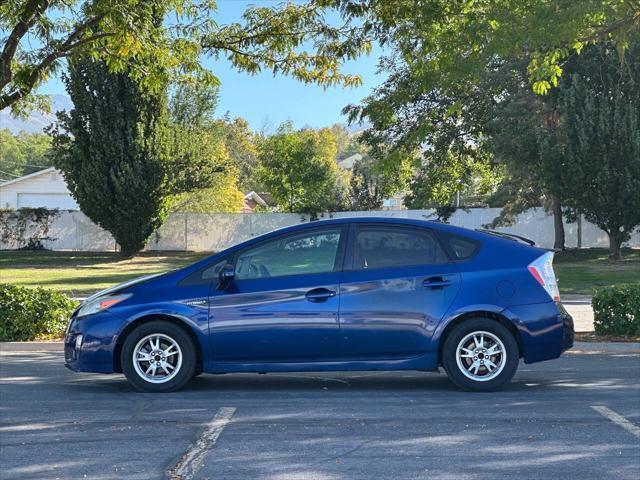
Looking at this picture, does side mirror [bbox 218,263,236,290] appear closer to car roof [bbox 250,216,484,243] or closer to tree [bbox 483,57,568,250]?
car roof [bbox 250,216,484,243]

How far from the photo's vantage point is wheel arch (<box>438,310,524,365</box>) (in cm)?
741

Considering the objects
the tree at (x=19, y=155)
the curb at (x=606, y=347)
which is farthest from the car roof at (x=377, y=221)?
the tree at (x=19, y=155)

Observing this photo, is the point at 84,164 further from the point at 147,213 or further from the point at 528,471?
the point at 528,471

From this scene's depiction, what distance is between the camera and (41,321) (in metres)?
11.0

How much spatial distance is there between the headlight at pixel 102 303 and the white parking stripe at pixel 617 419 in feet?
14.0

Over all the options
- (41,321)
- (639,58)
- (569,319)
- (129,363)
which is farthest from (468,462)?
(639,58)

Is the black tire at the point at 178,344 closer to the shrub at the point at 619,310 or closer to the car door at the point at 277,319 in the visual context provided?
the car door at the point at 277,319

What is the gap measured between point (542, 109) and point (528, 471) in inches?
980

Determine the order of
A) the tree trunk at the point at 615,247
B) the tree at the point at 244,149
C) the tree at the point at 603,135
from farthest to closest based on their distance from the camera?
the tree at the point at 244,149
the tree trunk at the point at 615,247
the tree at the point at 603,135

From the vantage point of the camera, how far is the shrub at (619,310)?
10766mm

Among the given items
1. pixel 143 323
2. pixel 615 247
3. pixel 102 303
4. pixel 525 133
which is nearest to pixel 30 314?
pixel 102 303

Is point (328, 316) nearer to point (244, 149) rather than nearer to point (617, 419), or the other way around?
point (617, 419)

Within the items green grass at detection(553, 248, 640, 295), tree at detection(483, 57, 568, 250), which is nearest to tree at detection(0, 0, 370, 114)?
green grass at detection(553, 248, 640, 295)

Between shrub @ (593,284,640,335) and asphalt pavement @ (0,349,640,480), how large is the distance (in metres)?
2.20
